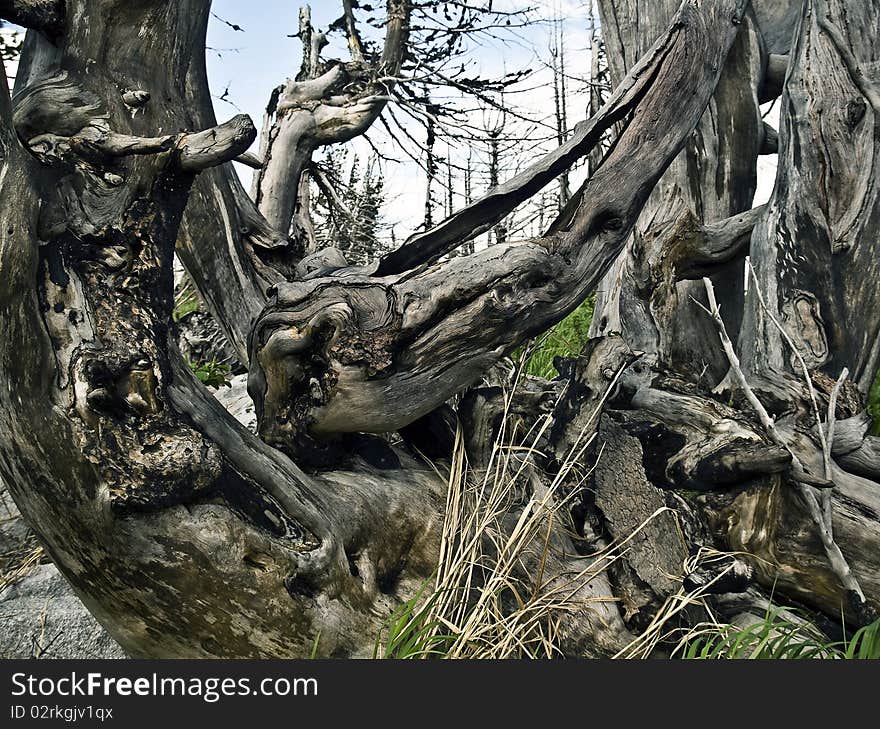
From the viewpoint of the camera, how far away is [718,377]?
4.93 m

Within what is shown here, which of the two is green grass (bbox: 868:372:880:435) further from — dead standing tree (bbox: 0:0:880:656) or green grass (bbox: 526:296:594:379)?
green grass (bbox: 526:296:594:379)

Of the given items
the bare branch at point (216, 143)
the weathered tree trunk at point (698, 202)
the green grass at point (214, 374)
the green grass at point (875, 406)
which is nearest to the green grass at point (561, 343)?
the weathered tree trunk at point (698, 202)

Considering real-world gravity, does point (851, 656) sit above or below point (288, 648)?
below

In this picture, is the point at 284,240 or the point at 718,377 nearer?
the point at 284,240

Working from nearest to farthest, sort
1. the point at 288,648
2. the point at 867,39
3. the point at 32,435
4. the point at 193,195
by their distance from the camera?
the point at 32,435, the point at 288,648, the point at 193,195, the point at 867,39

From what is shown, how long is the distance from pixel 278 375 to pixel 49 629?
1818mm

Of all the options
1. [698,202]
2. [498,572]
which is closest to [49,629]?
[498,572]

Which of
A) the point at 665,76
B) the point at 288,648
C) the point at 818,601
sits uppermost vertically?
the point at 665,76

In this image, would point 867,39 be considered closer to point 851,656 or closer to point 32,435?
point 851,656

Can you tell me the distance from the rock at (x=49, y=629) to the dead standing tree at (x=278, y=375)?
142cm

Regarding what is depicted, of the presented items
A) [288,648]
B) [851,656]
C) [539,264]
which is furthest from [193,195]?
[851,656]

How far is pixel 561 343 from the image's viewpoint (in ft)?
23.9

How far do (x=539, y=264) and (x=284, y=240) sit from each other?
4.73 feet

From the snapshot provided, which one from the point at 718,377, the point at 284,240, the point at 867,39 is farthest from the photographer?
the point at 718,377
